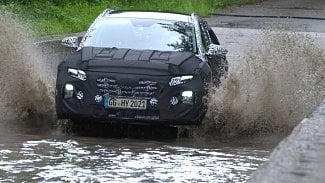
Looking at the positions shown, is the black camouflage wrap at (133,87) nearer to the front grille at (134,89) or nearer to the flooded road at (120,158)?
the front grille at (134,89)

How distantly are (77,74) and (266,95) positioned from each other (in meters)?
2.53

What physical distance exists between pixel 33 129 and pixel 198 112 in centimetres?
220

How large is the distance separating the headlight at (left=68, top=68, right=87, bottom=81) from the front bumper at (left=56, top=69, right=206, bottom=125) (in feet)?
0.16

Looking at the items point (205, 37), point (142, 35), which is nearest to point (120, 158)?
point (142, 35)

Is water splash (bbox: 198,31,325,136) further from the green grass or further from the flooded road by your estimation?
the green grass

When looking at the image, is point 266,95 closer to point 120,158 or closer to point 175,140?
point 175,140

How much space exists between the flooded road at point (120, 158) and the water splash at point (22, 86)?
356 millimetres

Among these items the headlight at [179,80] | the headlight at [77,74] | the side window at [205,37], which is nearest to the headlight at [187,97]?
the headlight at [179,80]

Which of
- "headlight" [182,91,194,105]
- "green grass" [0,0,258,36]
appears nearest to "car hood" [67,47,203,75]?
"headlight" [182,91,194,105]

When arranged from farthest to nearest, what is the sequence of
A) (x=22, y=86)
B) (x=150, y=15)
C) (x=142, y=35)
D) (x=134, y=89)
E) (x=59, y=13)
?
1. (x=59, y=13)
2. (x=150, y=15)
3. (x=22, y=86)
4. (x=142, y=35)
5. (x=134, y=89)

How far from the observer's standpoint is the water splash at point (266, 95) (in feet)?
37.2

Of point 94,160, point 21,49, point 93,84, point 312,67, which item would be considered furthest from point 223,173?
point 21,49

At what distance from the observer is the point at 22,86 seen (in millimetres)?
12125

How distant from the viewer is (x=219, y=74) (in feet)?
40.4
